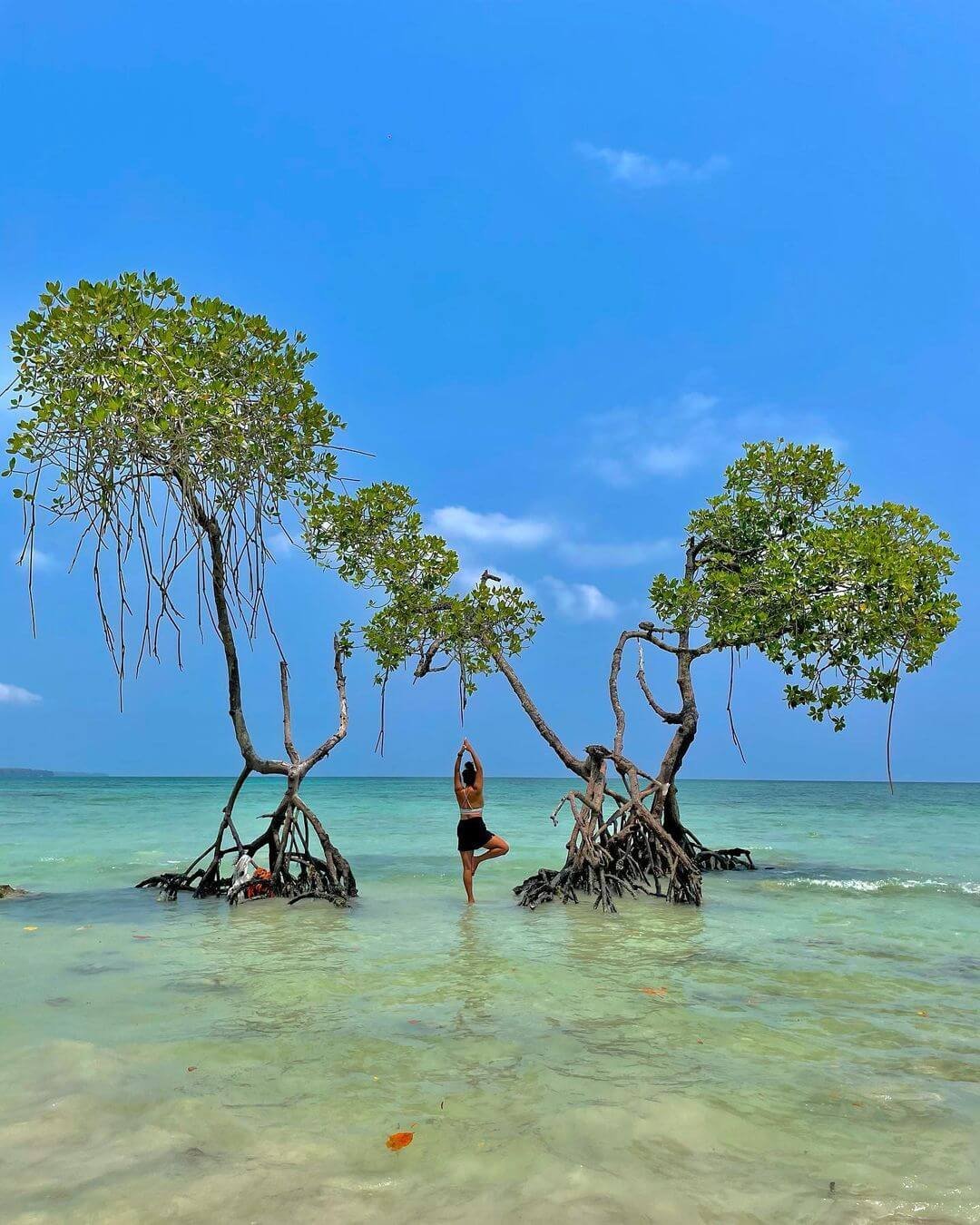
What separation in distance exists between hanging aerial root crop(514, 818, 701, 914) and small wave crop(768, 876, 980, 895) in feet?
7.32

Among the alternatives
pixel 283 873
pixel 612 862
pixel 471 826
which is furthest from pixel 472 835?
pixel 283 873

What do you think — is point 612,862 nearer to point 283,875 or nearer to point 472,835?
A: point 472,835

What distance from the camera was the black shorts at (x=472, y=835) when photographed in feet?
30.3

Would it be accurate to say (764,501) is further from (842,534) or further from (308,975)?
(308,975)

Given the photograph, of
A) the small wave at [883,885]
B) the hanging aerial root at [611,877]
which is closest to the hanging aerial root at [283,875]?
the hanging aerial root at [611,877]

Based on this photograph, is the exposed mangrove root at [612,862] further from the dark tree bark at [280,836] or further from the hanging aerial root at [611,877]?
the dark tree bark at [280,836]

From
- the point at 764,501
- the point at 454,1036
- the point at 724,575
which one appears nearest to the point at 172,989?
the point at 454,1036

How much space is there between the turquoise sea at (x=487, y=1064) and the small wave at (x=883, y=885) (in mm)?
2243

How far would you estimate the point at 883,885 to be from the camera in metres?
11.8

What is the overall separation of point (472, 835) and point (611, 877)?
186cm

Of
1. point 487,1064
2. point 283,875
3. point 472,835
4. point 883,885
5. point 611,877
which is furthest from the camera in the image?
point 883,885

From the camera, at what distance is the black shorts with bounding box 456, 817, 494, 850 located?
30.3ft

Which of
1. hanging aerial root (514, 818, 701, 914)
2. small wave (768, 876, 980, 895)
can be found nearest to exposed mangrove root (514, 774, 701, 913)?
hanging aerial root (514, 818, 701, 914)

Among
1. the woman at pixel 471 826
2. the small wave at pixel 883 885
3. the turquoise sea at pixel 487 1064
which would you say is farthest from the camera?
the small wave at pixel 883 885
